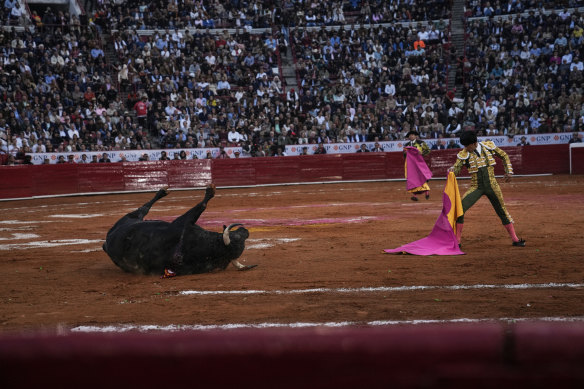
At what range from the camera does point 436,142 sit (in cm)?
2466

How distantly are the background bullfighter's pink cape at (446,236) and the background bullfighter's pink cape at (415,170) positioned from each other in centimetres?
745

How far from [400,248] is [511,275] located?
6.08ft

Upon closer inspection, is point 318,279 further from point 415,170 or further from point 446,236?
point 415,170

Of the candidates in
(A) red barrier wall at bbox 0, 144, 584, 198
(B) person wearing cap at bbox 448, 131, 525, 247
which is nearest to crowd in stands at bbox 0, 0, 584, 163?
(A) red barrier wall at bbox 0, 144, 584, 198

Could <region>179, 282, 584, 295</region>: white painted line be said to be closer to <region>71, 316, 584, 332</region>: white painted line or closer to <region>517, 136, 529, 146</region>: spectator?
<region>71, 316, 584, 332</region>: white painted line

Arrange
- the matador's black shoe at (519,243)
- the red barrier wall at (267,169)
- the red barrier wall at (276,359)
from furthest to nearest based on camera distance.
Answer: the red barrier wall at (267,169), the matador's black shoe at (519,243), the red barrier wall at (276,359)

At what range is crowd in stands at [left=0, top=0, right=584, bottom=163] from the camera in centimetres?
2392

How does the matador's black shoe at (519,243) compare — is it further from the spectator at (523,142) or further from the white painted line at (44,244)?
the spectator at (523,142)

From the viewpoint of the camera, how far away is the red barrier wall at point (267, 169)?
22.5 m

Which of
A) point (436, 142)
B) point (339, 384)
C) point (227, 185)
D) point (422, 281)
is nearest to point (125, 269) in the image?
point (422, 281)

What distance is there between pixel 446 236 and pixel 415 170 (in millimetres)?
7869

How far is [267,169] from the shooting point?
24484mm

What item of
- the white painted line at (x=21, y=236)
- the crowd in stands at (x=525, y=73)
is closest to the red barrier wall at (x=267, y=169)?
the crowd in stands at (x=525, y=73)

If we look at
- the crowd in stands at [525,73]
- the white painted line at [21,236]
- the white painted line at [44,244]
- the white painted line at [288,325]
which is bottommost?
the white painted line at [21,236]
